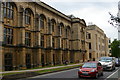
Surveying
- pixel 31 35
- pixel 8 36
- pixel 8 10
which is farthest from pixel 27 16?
pixel 8 36

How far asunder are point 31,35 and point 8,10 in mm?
7146

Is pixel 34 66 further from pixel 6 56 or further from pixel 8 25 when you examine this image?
pixel 8 25

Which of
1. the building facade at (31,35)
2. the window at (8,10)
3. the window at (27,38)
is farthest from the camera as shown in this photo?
the window at (27,38)

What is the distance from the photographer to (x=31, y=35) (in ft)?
109

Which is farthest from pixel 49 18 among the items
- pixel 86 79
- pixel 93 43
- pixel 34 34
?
pixel 93 43

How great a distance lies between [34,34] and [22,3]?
6.11 m

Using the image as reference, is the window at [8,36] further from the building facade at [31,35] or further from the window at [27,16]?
the window at [27,16]

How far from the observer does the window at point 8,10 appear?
26.6 meters

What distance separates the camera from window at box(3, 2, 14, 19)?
2663cm

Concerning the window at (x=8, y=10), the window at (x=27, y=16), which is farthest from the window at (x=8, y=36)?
the window at (x=27, y=16)

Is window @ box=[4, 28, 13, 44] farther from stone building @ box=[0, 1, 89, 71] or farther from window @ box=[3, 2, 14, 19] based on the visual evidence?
window @ box=[3, 2, 14, 19]

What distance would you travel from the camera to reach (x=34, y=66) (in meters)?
33.1

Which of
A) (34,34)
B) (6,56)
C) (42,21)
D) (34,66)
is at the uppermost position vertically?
(42,21)

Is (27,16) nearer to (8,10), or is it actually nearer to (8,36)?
(8,10)
